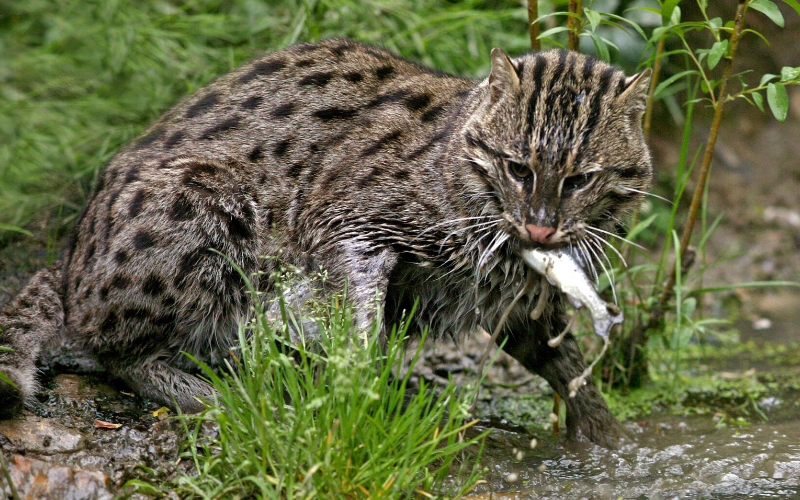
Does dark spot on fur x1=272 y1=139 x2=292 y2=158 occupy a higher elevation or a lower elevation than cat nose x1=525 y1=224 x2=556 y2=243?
higher

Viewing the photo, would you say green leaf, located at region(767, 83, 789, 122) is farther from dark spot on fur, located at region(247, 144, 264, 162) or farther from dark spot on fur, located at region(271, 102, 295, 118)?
dark spot on fur, located at region(247, 144, 264, 162)

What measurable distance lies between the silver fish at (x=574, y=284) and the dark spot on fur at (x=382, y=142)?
4.16ft

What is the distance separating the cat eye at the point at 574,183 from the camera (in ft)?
12.9

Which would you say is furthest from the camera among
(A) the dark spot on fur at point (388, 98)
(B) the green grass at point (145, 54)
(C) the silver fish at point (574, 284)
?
(B) the green grass at point (145, 54)

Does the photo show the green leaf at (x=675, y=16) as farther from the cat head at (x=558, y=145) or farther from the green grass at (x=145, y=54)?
the green grass at (x=145, y=54)

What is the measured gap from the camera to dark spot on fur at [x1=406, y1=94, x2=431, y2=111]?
4.90m

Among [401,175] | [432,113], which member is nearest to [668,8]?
[432,113]

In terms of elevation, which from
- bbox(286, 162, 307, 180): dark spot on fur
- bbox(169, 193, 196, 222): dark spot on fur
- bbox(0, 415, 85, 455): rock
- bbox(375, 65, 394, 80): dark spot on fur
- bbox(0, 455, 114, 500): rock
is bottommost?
bbox(0, 455, 114, 500): rock

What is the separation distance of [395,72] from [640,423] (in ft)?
8.91

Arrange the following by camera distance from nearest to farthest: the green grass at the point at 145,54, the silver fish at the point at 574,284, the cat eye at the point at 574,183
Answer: the silver fish at the point at 574,284, the cat eye at the point at 574,183, the green grass at the point at 145,54

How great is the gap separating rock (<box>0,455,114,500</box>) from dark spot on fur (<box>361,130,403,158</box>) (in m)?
2.27

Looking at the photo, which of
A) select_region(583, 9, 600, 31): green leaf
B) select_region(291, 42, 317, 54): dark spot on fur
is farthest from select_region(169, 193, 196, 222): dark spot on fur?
select_region(583, 9, 600, 31): green leaf

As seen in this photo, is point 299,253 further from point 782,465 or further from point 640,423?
point 782,465

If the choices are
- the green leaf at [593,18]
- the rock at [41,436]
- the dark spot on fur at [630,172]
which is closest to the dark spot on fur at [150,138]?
the rock at [41,436]
